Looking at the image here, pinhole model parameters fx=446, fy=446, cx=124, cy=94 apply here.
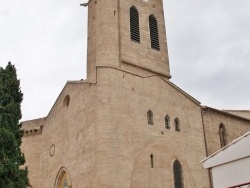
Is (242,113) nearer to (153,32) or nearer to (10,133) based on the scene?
(153,32)

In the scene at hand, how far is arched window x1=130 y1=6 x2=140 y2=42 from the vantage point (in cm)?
2397

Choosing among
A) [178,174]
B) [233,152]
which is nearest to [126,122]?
[178,174]

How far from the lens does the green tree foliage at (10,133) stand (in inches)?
585

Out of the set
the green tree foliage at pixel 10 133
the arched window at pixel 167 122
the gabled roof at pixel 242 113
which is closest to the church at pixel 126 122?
the arched window at pixel 167 122

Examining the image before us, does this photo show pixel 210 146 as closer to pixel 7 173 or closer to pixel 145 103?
pixel 145 103

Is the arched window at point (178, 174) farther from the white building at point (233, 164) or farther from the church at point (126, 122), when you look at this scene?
the white building at point (233, 164)

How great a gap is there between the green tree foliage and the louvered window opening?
9.83 m

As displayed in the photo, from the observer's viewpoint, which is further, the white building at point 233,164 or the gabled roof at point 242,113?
the gabled roof at point 242,113

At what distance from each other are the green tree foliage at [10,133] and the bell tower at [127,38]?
5613mm

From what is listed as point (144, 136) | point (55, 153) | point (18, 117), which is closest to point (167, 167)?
point (144, 136)

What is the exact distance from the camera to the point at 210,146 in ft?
74.4

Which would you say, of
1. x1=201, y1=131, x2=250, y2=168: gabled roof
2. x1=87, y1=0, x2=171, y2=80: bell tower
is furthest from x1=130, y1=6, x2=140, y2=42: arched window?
x1=201, y1=131, x2=250, y2=168: gabled roof

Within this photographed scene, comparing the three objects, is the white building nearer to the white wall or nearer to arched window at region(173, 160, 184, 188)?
the white wall

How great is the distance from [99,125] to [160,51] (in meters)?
7.08
